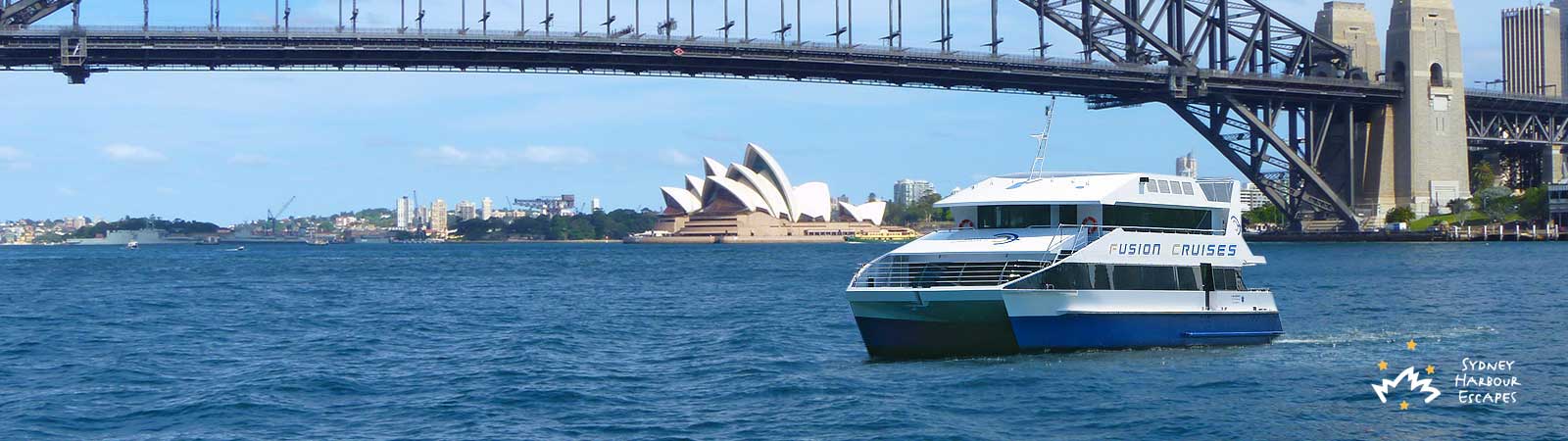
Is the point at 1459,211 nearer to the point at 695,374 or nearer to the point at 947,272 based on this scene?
the point at 947,272

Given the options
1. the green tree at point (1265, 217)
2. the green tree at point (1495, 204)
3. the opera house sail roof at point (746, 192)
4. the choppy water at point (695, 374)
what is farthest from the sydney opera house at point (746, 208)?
the choppy water at point (695, 374)

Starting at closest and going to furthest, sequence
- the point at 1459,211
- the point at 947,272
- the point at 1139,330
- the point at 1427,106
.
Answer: the point at 947,272, the point at 1139,330, the point at 1427,106, the point at 1459,211

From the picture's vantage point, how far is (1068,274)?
2534cm

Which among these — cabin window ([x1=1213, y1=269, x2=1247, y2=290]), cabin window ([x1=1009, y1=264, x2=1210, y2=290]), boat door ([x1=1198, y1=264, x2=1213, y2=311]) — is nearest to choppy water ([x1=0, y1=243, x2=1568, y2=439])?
boat door ([x1=1198, y1=264, x2=1213, y2=311])

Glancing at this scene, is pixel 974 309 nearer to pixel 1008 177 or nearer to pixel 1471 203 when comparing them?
pixel 1008 177

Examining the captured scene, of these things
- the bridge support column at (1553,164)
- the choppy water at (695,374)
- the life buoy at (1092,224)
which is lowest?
the choppy water at (695,374)

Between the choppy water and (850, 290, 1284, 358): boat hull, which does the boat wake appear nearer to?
the choppy water

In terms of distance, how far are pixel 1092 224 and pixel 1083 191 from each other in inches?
24.3

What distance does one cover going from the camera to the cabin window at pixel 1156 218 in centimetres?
2692

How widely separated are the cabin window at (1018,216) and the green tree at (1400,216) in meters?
79.4

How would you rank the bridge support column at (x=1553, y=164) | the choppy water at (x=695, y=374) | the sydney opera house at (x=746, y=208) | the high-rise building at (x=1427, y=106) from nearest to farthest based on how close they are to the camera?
1. the choppy water at (x=695, y=374)
2. the high-rise building at (x=1427, y=106)
3. the bridge support column at (x=1553, y=164)
4. the sydney opera house at (x=746, y=208)

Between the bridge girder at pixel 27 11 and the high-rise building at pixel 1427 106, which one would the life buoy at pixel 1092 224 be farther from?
the high-rise building at pixel 1427 106

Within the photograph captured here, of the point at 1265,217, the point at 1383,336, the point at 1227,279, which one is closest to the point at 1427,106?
the point at 1265,217

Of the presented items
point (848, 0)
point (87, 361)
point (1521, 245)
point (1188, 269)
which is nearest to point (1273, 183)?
point (1521, 245)
